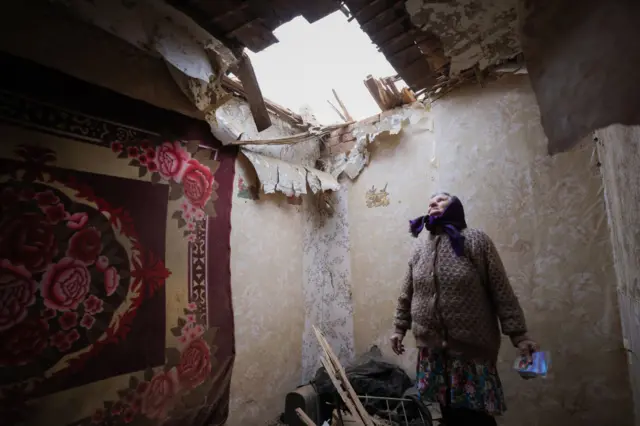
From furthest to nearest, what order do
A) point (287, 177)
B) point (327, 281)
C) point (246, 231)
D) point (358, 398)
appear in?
point (327, 281), point (287, 177), point (246, 231), point (358, 398)

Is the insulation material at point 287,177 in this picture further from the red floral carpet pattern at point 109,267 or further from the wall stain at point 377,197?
the red floral carpet pattern at point 109,267

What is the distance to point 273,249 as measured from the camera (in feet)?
7.40

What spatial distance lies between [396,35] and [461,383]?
54.3 inches

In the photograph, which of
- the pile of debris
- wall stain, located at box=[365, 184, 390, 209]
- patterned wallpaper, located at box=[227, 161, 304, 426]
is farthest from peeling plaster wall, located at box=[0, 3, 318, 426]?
wall stain, located at box=[365, 184, 390, 209]

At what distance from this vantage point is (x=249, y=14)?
3.92 ft

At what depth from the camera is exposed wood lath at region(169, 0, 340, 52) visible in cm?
114

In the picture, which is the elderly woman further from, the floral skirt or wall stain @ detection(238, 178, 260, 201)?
wall stain @ detection(238, 178, 260, 201)

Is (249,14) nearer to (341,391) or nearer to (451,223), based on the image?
(451,223)

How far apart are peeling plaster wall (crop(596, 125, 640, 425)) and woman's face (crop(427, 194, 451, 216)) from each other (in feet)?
1.89

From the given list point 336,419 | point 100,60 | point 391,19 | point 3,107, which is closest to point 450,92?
point 391,19

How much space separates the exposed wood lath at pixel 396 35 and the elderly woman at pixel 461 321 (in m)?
0.69

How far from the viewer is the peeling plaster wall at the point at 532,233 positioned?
1.61 m

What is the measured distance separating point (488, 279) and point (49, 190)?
162 cm

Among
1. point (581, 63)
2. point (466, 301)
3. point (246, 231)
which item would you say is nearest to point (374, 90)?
point (246, 231)
